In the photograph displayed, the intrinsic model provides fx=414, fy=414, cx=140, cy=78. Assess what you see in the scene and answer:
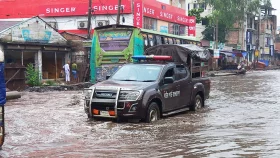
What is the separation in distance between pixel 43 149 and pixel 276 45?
94290 millimetres

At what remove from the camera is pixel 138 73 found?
461 inches

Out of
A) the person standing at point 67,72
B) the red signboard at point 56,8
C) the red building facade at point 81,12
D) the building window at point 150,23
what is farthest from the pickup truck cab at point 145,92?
the building window at point 150,23

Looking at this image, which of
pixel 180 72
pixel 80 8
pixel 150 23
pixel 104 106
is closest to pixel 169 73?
pixel 180 72

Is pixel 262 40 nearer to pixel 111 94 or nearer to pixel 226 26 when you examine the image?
pixel 226 26

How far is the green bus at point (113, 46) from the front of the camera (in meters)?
22.0

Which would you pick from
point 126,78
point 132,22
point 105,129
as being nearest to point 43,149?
point 105,129

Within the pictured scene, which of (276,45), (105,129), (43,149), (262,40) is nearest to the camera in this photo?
(43,149)

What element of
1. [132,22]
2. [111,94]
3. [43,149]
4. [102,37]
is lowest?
[43,149]

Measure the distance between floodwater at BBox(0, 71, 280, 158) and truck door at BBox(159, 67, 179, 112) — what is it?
41cm

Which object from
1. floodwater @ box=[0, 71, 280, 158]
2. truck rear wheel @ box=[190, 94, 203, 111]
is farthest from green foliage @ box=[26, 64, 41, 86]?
truck rear wheel @ box=[190, 94, 203, 111]

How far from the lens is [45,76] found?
94.9ft

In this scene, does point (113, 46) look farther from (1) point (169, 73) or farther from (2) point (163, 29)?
(2) point (163, 29)

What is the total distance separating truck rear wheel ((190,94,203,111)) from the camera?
13.5 m

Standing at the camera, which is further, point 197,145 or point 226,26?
point 226,26
